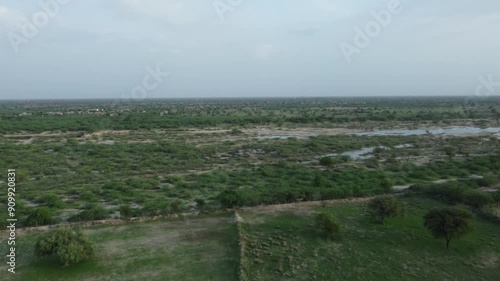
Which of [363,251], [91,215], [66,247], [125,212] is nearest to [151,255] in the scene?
[66,247]

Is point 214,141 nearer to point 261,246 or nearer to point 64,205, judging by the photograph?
point 64,205

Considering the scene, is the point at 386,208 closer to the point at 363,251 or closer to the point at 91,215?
the point at 363,251

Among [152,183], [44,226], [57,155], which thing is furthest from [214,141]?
[44,226]

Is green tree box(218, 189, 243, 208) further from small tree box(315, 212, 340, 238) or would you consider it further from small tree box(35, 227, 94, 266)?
small tree box(35, 227, 94, 266)

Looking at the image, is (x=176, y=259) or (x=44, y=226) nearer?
(x=176, y=259)

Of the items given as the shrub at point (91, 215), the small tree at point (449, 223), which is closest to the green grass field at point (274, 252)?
the small tree at point (449, 223)

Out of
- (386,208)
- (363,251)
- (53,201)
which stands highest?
(386,208)

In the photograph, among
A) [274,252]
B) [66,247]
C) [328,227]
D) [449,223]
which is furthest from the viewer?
[328,227]

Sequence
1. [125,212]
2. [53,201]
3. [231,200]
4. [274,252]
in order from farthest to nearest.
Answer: [53,201] → [231,200] → [125,212] → [274,252]
